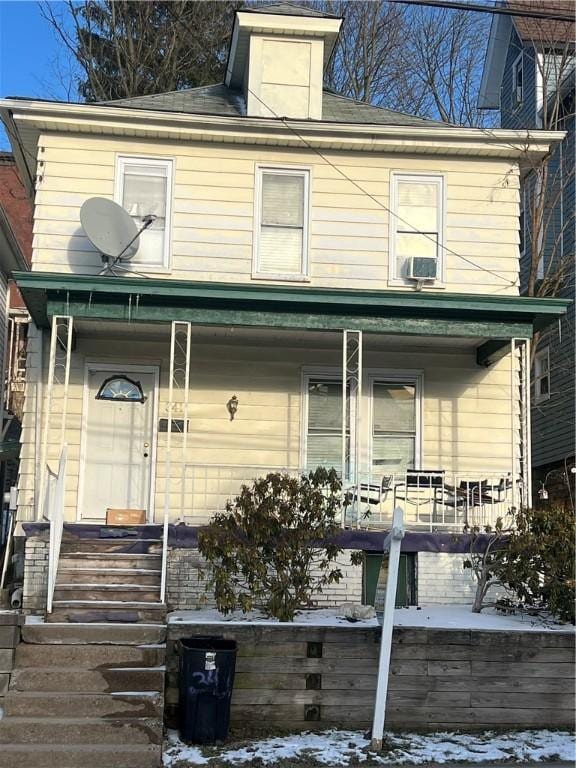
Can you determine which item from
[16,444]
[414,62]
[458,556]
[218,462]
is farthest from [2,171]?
[458,556]

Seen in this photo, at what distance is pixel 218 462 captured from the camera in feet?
38.3

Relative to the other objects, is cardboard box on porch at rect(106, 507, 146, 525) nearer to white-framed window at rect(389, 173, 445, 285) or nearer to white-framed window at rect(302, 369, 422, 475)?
white-framed window at rect(302, 369, 422, 475)

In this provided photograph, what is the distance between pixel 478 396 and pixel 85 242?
591 centimetres

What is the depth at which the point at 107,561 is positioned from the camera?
945cm

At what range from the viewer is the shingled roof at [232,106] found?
1264cm

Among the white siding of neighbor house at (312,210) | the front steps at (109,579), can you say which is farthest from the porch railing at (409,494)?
the white siding of neighbor house at (312,210)

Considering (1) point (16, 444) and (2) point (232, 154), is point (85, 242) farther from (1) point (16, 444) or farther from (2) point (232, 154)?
(1) point (16, 444)

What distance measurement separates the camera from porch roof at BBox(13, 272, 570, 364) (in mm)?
10406

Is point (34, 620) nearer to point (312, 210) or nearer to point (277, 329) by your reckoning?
point (277, 329)

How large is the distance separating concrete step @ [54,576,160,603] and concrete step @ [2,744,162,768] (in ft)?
7.80

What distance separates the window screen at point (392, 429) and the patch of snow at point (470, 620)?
298cm

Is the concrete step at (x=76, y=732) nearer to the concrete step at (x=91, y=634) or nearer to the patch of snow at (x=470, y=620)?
the concrete step at (x=91, y=634)

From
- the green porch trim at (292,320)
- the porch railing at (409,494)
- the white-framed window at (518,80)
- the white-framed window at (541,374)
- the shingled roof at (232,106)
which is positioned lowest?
the porch railing at (409,494)

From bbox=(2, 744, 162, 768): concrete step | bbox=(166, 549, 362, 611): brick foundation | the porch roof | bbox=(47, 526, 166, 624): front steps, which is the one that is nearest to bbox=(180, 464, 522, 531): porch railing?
bbox=(166, 549, 362, 611): brick foundation
